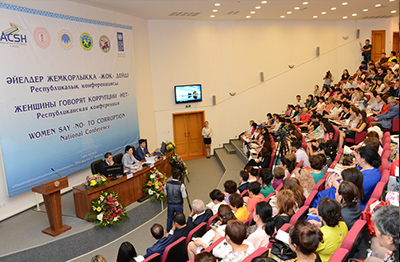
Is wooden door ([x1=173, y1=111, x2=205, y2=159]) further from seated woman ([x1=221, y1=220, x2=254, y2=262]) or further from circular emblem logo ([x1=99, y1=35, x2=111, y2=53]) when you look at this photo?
seated woman ([x1=221, y1=220, x2=254, y2=262])

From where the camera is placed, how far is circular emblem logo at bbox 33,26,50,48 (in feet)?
24.0

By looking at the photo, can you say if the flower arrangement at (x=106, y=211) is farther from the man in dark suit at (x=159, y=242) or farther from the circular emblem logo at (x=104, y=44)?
the circular emblem logo at (x=104, y=44)

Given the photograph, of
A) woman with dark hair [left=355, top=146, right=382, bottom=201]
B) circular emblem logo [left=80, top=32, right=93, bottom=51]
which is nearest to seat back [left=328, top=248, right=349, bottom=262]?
woman with dark hair [left=355, top=146, right=382, bottom=201]

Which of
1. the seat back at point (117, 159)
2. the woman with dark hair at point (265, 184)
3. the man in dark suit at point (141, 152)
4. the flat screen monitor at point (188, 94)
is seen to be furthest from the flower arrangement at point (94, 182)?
the flat screen monitor at point (188, 94)

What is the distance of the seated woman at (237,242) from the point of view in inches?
129

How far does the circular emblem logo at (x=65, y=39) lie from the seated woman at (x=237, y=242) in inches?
256

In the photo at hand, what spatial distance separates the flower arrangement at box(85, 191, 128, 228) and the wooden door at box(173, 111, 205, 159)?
6580 mm

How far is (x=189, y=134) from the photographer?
13.6 metres

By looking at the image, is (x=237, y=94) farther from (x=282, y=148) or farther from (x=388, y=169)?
(x=388, y=169)

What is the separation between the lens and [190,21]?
12695 millimetres

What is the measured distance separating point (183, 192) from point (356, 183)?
354 centimetres

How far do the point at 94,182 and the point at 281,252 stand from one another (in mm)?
4510

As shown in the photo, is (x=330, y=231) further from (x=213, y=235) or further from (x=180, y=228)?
(x=180, y=228)

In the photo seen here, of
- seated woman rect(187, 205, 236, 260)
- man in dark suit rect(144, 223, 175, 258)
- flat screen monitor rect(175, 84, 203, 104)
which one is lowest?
man in dark suit rect(144, 223, 175, 258)
